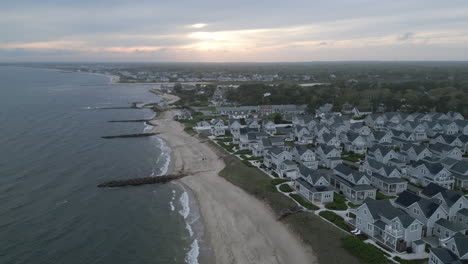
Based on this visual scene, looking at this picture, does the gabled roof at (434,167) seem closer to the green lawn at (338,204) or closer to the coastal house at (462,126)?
the green lawn at (338,204)

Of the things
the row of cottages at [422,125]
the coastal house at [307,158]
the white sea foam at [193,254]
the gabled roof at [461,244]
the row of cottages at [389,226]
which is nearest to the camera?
the gabled roof at [461,244]

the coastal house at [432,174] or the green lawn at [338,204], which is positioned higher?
the coastal house at [432,174]

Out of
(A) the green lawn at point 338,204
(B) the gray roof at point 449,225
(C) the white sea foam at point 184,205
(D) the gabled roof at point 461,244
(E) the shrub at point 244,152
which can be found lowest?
(C) the white sea foam at point 184,205

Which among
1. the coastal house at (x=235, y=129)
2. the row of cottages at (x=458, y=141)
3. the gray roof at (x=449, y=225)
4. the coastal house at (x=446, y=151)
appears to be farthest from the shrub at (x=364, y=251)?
the row of cottages at (x=458, y=141)

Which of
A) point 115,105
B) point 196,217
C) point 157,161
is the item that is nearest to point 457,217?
point 196,217

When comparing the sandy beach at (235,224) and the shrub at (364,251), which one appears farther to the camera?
the sandy beach at (235,224)

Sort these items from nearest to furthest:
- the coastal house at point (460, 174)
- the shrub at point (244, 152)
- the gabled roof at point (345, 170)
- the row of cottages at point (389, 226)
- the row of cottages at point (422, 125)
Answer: the row of cottages at point (389, 226) < the gabled roof at point (345, 170) < the coastal house at point (460, 174) < the shrub at point (244, 152) < the row of cottages at point (422, 125)
